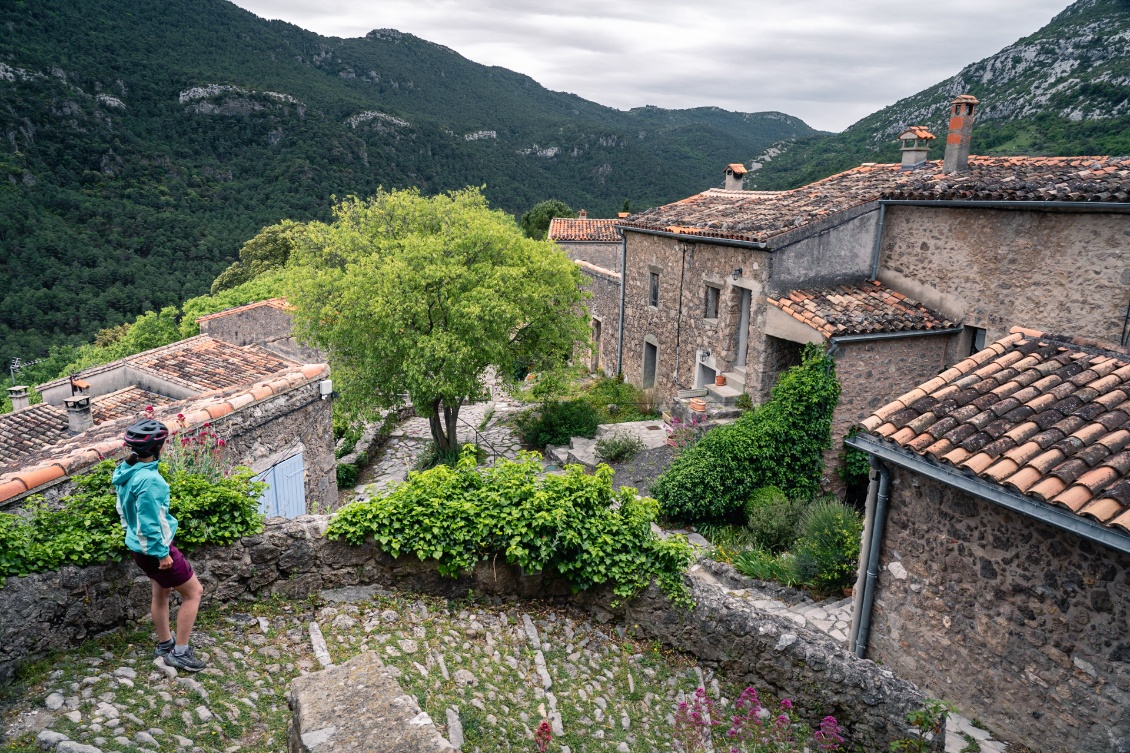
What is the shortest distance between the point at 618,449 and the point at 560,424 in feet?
8.07

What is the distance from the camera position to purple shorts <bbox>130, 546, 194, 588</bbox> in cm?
410

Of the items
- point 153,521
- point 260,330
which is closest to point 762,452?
point 153,521

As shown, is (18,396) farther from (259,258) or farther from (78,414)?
(259,258)

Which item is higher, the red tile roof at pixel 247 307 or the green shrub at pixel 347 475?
the red tile roof at pixel 247 307

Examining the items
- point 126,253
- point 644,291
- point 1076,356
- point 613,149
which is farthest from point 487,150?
point 1076,356

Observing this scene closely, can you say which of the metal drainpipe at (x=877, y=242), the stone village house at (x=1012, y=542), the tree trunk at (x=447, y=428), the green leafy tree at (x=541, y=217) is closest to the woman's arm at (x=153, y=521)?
the stone village house at (x=1012, y=542)

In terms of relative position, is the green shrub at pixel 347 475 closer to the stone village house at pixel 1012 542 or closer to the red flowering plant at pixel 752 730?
the stone village house at pixel 1012 542

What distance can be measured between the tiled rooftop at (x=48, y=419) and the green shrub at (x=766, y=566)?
9.74 metres

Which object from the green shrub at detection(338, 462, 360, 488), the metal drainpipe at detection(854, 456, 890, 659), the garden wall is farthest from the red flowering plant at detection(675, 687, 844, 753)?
the green shrub at detection(338, 462, 360, 488)

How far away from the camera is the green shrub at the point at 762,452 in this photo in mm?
11867

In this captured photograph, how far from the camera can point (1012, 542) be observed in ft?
17.8

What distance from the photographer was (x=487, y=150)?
6719 centimetres

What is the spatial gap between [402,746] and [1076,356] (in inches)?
272

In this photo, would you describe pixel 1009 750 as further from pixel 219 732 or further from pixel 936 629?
pixel 219 732
